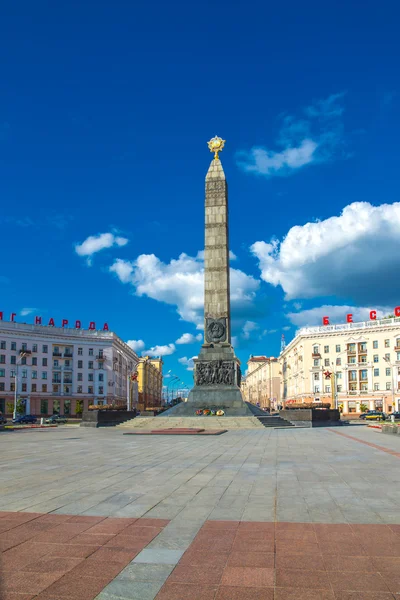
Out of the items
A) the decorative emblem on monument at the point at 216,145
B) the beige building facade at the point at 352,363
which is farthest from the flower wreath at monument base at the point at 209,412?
the beige building facade at the point at 352,363

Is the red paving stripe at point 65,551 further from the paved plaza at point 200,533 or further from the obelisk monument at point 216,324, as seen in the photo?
the obelisk monument at point 216,324

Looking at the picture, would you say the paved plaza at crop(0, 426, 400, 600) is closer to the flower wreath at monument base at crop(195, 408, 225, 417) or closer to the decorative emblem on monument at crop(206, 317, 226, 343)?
the flower wreath at monument base at crop(195, 408, 225, 417)

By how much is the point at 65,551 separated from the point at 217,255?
130 feet

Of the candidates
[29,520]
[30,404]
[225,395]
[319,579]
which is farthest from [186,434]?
[30,404]

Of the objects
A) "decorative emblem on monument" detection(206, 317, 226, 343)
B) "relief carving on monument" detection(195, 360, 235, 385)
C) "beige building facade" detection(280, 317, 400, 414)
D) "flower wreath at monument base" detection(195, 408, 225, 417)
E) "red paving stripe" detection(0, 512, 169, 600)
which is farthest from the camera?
"beige building facade" detection(280, 317, 400, 414)

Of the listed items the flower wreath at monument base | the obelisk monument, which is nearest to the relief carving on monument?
the obelisk monument

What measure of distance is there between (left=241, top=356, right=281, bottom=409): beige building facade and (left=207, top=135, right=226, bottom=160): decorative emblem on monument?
76225 millimetres

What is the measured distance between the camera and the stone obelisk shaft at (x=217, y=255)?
1713 inches

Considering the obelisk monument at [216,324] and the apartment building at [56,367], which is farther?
the apartment building at [56,367]

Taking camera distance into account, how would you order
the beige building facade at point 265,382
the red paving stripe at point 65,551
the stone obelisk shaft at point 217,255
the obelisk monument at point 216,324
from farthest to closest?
the beige building facade at point 265,382, the stone obelisk shaft at point 217,255, the obelisk monument at point 216,324, the red paving stripe at point 65,551

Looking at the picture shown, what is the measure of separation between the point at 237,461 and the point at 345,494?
5.76 m

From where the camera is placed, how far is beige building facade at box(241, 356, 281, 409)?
5162 inches

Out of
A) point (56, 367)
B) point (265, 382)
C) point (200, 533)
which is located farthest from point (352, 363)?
point (200, 533)

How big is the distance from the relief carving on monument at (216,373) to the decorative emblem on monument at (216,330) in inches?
84.6
